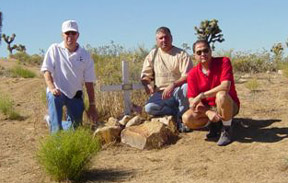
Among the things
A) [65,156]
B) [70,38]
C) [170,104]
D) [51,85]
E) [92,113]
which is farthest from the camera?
[170,104]

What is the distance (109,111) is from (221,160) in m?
3.12

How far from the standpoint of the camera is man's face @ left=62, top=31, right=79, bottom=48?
6410 mm

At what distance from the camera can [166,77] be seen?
7055mm

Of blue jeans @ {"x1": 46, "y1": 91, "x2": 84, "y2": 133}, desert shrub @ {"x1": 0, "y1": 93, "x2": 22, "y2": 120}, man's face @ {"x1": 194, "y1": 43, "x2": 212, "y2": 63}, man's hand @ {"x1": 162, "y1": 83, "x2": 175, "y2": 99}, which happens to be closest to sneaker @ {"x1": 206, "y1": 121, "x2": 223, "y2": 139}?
man's hand @ {"x1": 162, "y1": 83, "x2": 175, "y2": 99}

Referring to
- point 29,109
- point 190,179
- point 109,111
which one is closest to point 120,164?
point 190,179

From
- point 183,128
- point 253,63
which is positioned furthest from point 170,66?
point 253,63

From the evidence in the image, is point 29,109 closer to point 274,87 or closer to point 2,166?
point 2,166

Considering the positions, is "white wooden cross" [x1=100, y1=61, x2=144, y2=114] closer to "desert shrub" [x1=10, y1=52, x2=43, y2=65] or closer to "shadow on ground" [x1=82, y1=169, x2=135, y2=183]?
"shadow on ground" [x1=82, y1=169, x2=135, y2=183]

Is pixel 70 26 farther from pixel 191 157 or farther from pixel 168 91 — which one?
pixel 191 157

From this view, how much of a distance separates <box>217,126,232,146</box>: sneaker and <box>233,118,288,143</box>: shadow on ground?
0.64ft

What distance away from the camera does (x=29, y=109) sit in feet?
32.4

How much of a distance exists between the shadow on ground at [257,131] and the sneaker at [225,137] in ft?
0.64

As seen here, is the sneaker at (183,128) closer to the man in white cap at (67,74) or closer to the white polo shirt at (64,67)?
the man in white cap at (67,74)

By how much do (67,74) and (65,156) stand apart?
179 cm
